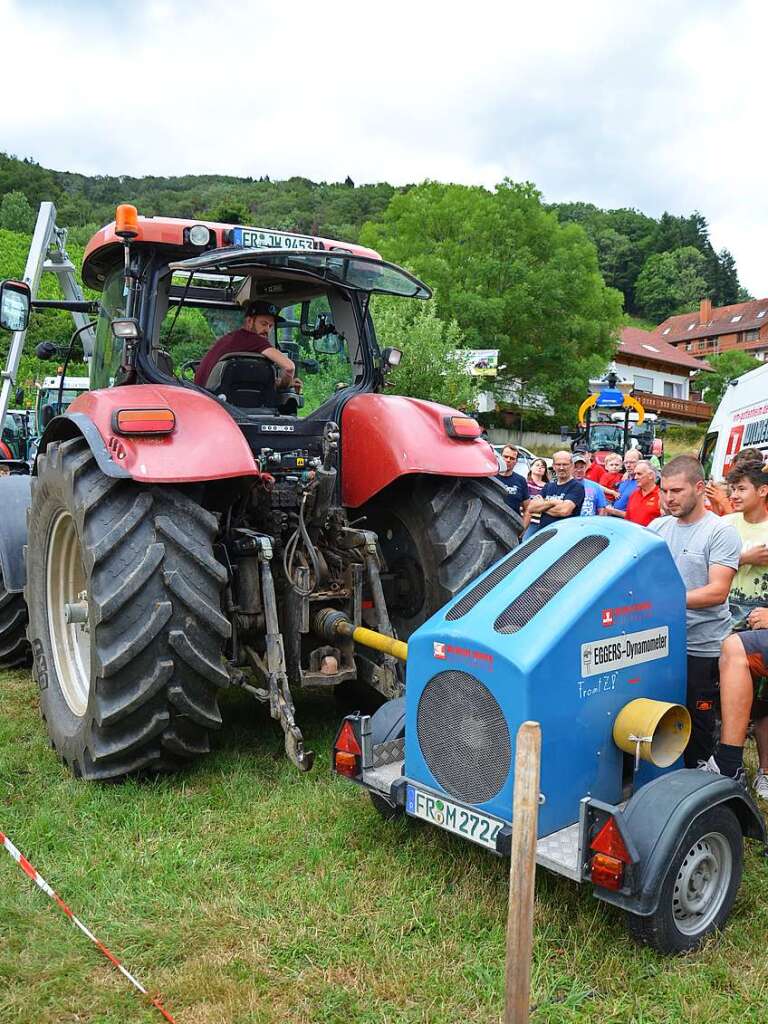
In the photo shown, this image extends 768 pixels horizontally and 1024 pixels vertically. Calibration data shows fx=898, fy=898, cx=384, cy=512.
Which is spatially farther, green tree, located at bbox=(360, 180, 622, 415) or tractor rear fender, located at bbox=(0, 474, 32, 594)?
green tree, located at bbox=(360, 180, 622, 415)

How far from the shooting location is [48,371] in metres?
27.5

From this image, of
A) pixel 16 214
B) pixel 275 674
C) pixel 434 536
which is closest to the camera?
pixel 275 674

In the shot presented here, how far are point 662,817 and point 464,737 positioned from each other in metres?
0.71

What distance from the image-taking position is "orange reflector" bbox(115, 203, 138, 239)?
4.25 m

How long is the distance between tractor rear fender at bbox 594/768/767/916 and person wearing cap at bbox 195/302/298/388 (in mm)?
2835

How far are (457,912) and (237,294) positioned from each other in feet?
11.6

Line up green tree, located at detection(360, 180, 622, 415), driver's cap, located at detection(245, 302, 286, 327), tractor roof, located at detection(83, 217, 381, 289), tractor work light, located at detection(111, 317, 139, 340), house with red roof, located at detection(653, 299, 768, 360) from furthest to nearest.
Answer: house with red roof, located at detection(653, 299, 768, 360) < green tree, located at detection(360, 180, 622, 415) < driver's cap, located at detection(245, 302, 286, 327) < tractor roof, located at detection(83, 217, 381, 289) < tractor work light, located at detection(111, 317, 139, 340)

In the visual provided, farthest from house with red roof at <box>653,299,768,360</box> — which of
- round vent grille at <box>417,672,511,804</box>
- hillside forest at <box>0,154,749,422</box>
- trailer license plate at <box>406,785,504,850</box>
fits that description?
trailer license plate at <box>406,785,504,850</box>

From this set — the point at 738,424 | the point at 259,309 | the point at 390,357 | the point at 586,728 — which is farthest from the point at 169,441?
the point at 738,424

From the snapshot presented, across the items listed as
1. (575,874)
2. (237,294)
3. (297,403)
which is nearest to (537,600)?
(575,874)

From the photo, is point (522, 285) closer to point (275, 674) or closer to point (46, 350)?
point (46, 350)

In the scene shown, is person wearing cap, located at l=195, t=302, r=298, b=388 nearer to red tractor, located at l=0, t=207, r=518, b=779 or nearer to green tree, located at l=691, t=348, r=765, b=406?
red tractor, located at l=0, t=207, r=518, b=779

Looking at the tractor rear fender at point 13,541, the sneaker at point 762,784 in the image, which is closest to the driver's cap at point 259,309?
the tractor rear fender at point 13,541

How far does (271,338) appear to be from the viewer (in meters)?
5.29
